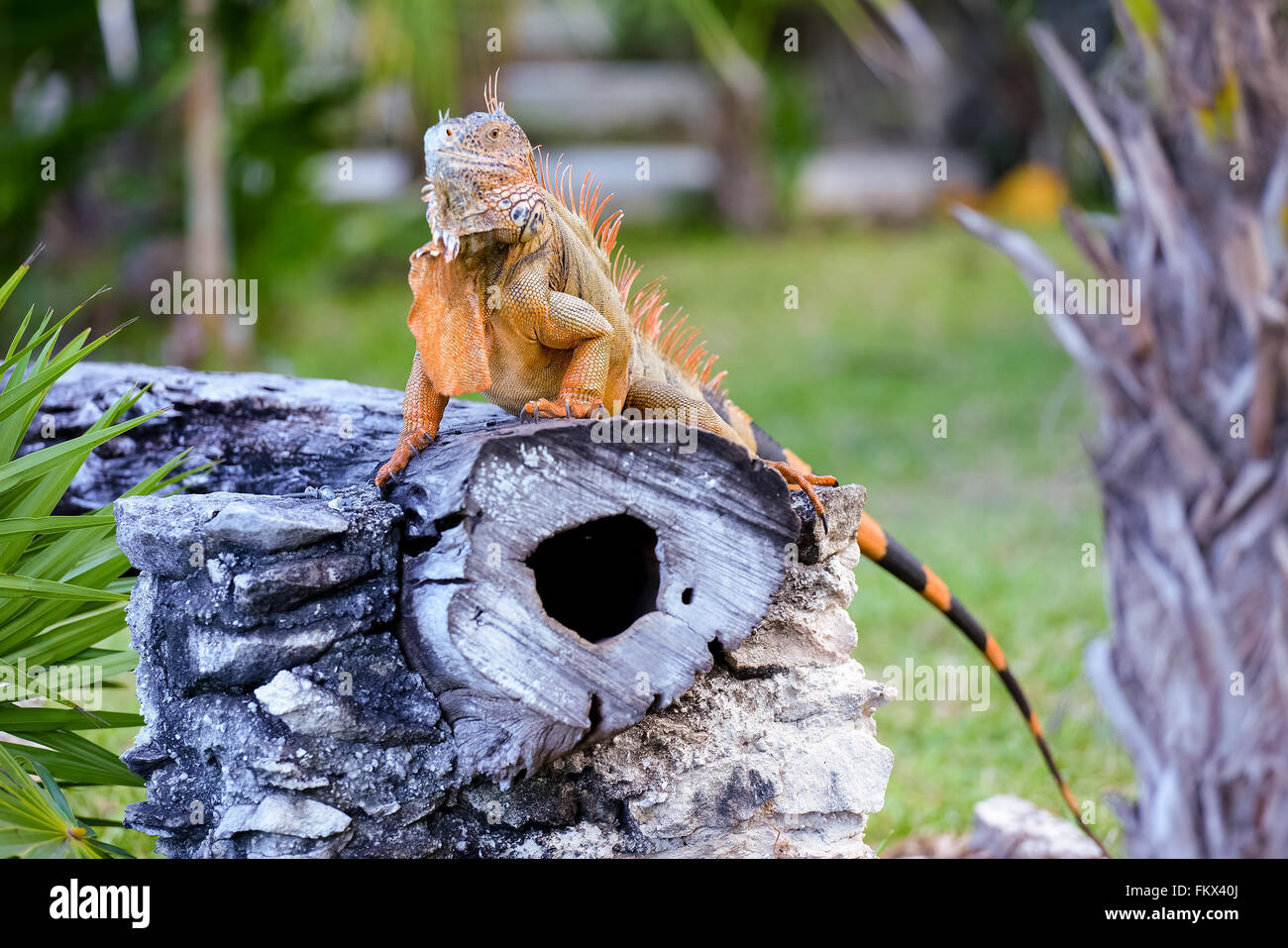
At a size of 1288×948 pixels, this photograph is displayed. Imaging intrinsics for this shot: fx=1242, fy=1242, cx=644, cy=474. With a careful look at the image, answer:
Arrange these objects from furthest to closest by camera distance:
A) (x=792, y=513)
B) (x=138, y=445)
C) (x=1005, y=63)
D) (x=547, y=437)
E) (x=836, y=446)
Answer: (x=1005, y=63)
(x=836, y=446)
(x=138, y=445)
(x=792, y=513)
(x=547, y=437)

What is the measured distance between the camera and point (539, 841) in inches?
104

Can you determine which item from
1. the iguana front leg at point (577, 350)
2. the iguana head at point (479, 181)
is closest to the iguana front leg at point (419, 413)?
the iguana front leg at point (577, 350)

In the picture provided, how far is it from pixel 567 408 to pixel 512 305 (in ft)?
0.82

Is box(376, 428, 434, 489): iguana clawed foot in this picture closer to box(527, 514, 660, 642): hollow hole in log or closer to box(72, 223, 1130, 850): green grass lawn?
box(527, 514, 660, 642): hollow hole in log

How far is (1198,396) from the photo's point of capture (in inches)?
148

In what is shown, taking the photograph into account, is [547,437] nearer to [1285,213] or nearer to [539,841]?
[539,841]

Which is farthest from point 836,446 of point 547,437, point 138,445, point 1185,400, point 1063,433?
point 547,437

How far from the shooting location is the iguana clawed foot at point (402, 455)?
263cm

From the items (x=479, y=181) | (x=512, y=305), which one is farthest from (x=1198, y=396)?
(x=479, y=181)

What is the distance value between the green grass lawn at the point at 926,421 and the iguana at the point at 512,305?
2189 millimetres

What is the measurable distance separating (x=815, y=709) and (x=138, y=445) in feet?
6.69

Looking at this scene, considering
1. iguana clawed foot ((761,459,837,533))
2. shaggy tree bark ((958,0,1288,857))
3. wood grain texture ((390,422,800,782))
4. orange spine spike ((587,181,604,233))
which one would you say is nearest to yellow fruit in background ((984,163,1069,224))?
shaggy tree bark ((958,0,1288,857))

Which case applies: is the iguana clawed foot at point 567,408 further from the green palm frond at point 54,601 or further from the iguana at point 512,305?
the green palm frond at point 54,601

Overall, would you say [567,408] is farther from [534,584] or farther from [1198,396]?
[1198,396]
